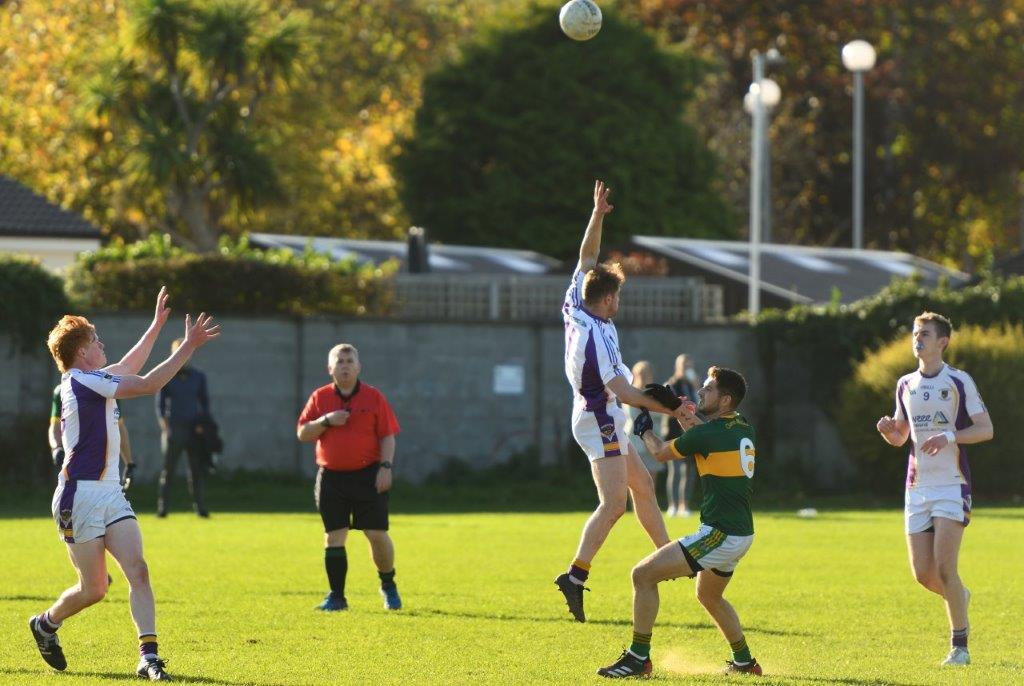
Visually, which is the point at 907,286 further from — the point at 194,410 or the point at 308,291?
the point at 194,410

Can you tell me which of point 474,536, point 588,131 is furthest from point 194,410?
point 588,131

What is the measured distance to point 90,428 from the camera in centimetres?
960

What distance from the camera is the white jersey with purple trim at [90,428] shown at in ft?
31.4

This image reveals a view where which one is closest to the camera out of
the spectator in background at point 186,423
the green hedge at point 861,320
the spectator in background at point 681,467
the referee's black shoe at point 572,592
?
the referee's black shoe at point 572,592

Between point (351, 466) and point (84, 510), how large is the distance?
352cm

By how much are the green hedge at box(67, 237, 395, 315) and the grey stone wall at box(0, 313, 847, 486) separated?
831 mm

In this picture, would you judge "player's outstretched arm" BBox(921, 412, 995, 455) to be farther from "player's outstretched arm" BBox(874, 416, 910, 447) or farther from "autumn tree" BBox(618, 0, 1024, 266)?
"autumn tree" BBox(618, 0, 1024, 266)

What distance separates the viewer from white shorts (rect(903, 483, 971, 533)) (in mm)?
10531

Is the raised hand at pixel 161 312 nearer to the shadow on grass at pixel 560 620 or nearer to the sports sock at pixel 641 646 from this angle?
the sports sock at pixel 641 646

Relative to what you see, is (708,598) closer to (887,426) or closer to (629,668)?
(629,668)

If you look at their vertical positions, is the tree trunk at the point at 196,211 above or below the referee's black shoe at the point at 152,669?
above

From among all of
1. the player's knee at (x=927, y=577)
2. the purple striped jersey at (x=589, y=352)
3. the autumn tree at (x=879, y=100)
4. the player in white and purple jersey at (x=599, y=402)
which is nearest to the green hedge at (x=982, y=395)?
the player in white and purple jersey at (x=599, y=402)

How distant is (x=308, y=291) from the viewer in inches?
1089

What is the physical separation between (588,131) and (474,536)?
30.1 m
